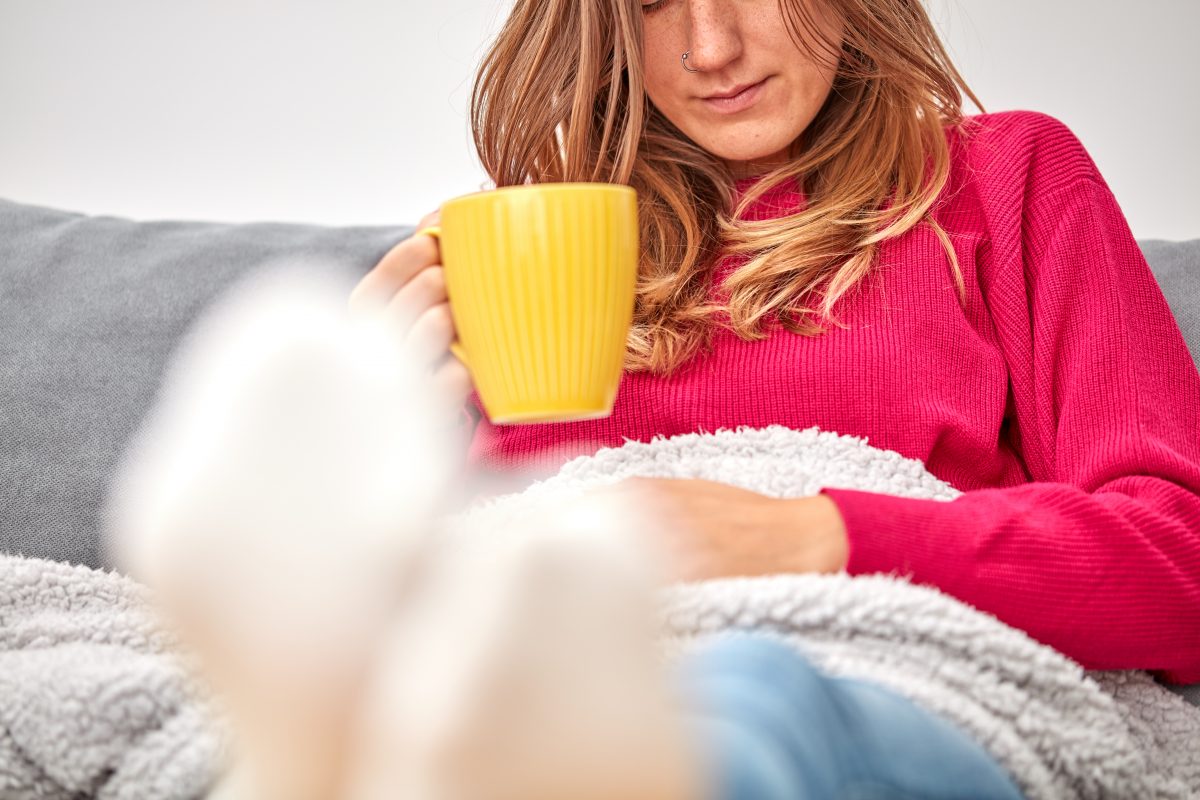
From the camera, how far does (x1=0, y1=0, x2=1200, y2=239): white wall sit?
1.88 metres

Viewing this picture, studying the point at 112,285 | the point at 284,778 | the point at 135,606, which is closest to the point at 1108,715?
the point at 284,778

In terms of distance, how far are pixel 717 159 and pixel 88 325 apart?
718 mm

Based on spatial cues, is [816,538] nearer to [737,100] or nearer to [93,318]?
[737,100]

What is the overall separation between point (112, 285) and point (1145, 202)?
142cm

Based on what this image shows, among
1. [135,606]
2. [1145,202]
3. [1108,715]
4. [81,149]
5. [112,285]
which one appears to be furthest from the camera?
[81,149]

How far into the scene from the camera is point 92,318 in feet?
4.23

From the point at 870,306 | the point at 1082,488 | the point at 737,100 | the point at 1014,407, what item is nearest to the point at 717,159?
the point at 737,100

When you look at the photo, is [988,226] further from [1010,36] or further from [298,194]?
[298,194]

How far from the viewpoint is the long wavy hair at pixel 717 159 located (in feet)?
3.51

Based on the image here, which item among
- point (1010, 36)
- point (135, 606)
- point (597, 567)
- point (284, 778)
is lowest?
point (135, 606)

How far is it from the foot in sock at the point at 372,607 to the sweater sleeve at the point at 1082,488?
31 centimetres

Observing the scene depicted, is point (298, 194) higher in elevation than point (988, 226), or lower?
lower

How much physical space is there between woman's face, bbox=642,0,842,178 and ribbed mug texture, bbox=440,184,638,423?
440mm

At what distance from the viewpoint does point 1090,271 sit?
3.24 ft
